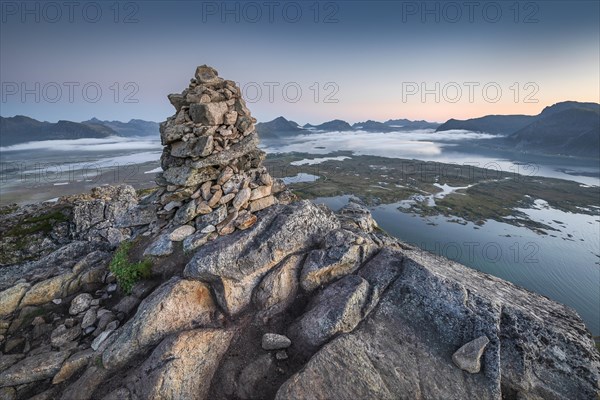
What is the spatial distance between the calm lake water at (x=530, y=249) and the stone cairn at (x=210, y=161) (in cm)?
9119

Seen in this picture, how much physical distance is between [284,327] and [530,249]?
426 feet

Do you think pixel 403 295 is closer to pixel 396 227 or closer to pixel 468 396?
pixel 468 396

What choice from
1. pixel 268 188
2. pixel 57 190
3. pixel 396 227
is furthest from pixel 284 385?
pixel 57 190

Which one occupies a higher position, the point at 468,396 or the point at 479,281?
the point at 479,281

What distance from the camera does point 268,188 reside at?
18.6m

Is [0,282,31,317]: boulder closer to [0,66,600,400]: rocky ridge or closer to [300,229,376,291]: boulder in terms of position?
[0,66,600,400]: rocky ridge

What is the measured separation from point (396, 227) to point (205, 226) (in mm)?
120537

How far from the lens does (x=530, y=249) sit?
105750mm

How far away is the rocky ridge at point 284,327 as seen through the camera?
34.1 ft

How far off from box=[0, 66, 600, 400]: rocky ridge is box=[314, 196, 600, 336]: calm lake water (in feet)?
276

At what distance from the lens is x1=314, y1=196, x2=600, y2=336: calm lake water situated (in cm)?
8100

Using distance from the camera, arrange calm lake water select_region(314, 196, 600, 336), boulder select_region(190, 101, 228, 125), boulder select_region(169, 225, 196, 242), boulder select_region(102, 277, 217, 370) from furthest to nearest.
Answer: calm lake water select_region(314, 196, 600, 336)
boulder select_region(190, 101, 228, 125)
boulder select_region(169, 225, 196, 242)
boulder select_region(102, 277, 217, 370)

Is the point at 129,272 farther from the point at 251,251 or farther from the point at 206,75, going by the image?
the point at 206,75

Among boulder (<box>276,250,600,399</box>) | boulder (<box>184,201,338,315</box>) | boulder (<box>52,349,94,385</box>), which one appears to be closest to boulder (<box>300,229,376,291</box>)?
boulder (<box>184,201,338,315</box>)
